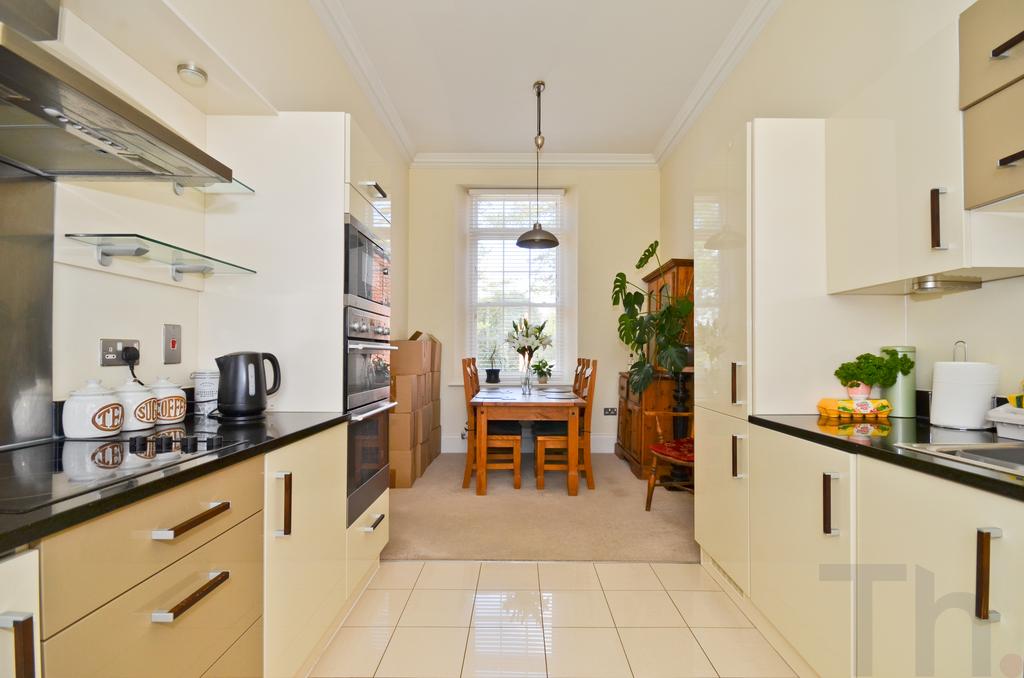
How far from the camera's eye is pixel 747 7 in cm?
288

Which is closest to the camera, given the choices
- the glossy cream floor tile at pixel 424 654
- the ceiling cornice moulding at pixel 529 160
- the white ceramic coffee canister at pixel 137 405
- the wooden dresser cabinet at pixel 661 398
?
the white ceramic coffee canister at pixel 137 405

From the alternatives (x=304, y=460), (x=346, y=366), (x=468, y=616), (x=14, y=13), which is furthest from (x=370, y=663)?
(x=14, y=13)

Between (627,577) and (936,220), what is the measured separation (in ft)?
6.28

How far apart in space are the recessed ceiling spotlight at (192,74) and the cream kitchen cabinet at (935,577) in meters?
2.35

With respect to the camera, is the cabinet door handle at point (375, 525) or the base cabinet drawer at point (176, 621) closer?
the base cabinet drawer at point (176, 621)

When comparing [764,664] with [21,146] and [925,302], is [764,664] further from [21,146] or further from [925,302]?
[21,146]

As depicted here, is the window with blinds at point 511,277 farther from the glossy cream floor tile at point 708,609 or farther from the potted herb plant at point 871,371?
the potted herb plant at point 871,371

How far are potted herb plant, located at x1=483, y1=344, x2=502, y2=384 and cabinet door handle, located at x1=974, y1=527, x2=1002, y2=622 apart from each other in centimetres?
423

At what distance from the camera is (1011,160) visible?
115 centimetres

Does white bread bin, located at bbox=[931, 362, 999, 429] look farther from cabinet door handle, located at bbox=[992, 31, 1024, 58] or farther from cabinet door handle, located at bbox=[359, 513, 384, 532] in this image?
cabinet door handle, located at bbox=[359, 513, 384, 532]

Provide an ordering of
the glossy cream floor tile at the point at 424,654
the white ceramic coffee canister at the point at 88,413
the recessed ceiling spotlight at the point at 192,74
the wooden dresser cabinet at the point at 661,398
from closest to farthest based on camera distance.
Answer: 1. the white ceramic coffee canister at the point at 88,413
2. the recessed ceiling spotlight at the point at 192,74
3. the glossy cream floor tile at the point at 424,654
4. the wooden dresser cabinet at the point at 661,398

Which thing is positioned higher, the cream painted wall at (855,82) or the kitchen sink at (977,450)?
the cream painted wall at (855,82)

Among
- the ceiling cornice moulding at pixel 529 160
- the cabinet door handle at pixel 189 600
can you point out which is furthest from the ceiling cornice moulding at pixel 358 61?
the cabinet door handle at pixel 189 600

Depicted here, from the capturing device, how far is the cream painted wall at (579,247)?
16.8 feet
